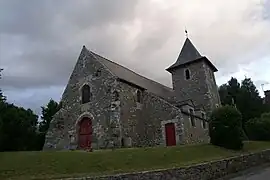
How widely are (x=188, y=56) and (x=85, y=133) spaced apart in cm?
1845

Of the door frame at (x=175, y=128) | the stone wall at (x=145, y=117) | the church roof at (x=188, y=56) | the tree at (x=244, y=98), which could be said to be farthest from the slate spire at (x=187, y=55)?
the tree at (x=244, y=98)

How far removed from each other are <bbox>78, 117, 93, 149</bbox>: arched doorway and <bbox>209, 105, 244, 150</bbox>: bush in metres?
10.8

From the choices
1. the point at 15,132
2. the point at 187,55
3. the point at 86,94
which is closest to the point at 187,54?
the point at 187,55

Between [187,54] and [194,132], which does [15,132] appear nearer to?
[194,132]

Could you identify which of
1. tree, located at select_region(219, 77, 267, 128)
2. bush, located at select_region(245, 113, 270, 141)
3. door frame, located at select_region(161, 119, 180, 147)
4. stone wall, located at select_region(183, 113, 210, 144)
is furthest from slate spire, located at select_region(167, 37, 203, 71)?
tree, located at select_region(219, 77, 267, 128)

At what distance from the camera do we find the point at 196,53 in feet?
130

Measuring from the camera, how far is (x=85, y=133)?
2827 cm

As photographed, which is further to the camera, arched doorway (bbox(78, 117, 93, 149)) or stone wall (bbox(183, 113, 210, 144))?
stone wall (bbox(183, 113, 210, 144))

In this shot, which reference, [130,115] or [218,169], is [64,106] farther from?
[218,169]

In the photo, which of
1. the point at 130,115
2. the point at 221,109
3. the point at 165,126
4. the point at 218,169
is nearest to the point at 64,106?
the point at 130,115

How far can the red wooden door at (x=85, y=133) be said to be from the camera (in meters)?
27.8

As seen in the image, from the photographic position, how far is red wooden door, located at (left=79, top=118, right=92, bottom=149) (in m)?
27.8

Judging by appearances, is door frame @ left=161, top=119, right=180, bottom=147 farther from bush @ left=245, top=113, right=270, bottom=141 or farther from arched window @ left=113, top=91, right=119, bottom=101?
bush @ left=245, top=113, right=270, bottom=141

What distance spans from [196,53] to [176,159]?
24.0 metres
